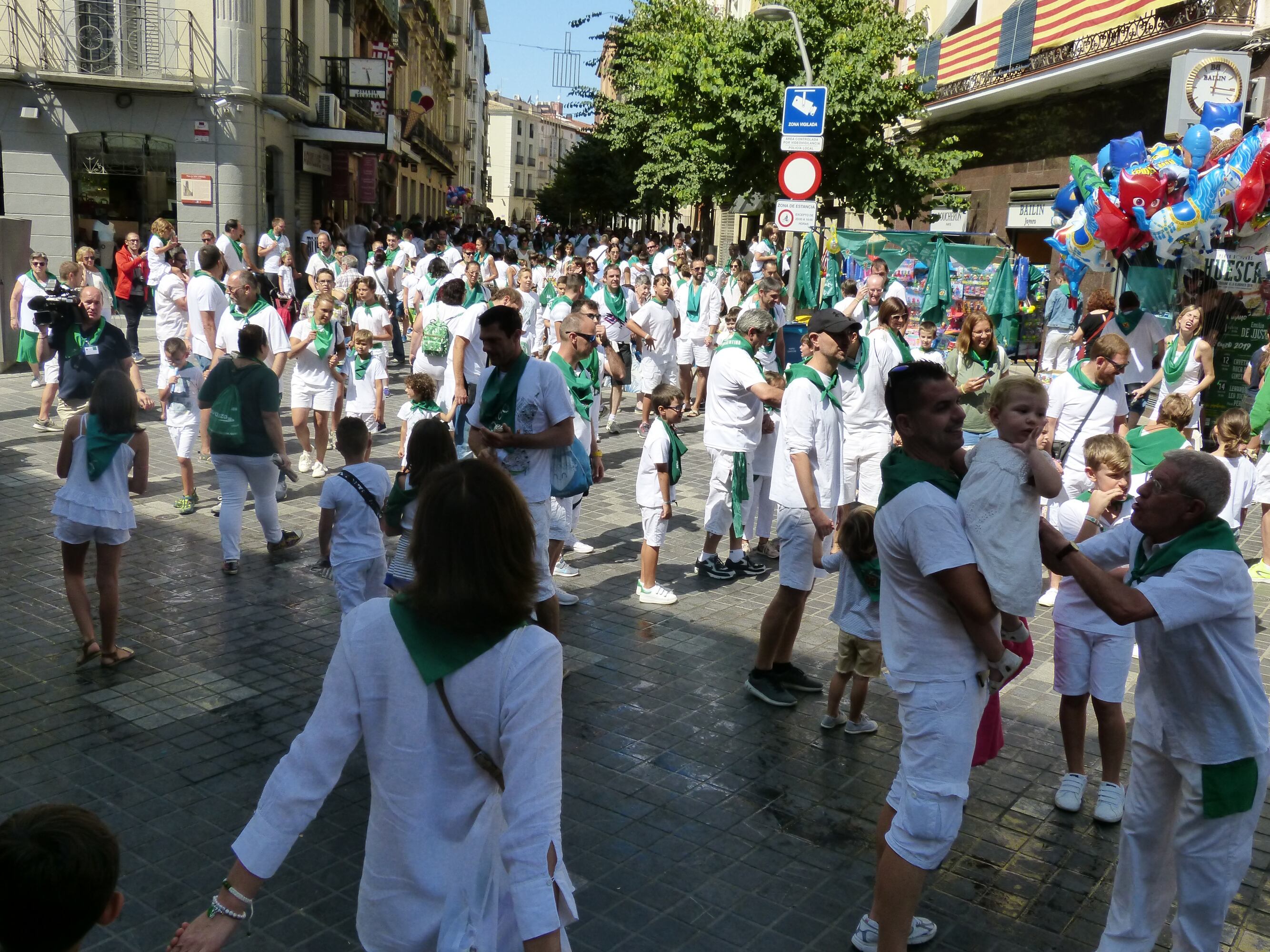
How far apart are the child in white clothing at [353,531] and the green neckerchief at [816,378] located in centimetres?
217

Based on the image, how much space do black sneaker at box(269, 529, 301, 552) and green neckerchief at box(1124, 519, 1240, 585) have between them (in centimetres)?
629

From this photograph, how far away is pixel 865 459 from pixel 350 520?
13.2 ft

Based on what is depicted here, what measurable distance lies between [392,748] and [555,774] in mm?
340

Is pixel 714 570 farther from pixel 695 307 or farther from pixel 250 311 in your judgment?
pixel 695 307

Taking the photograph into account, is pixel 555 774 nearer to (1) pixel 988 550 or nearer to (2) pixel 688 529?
(1) pixel 988 550

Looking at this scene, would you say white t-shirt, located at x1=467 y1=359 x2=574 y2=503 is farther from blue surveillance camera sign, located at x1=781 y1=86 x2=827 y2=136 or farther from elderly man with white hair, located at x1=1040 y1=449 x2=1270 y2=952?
blue surveillance camera sign, located at x1=781 y1=86 x2=827 y2=136

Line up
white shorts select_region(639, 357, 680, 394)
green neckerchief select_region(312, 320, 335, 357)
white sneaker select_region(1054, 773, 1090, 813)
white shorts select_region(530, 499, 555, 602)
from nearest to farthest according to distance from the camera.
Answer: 1. white sneaker select_region(1054, 773, 1090, 813)
2. white shorts select_region(530, 499, 555, 602)
3. green neckerchief select_region(312, 320, 335, 357)
4. white shorts select_region(639, 357, 680, 394)

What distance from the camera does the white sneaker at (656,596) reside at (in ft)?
25.2

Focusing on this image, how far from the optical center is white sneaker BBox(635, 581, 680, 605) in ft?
25.2

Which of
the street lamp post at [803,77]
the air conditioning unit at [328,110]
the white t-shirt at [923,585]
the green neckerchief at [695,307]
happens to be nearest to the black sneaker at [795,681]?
the white t-shirt at [923,585]

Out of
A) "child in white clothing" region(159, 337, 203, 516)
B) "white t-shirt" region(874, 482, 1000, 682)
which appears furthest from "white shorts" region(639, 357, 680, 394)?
"white t-shirt" region(874, 482, 1000, 682)

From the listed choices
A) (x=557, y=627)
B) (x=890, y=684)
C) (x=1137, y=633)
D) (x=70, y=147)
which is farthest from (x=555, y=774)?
(x=70, y=147)

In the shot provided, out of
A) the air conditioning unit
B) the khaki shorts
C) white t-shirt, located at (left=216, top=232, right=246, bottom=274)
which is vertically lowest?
the khaki shorts

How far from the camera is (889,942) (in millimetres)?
3531
